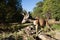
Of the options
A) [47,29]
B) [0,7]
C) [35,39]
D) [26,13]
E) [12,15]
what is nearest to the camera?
[35,39]

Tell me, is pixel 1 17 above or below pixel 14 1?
below

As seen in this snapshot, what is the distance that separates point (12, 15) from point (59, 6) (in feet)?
26.4

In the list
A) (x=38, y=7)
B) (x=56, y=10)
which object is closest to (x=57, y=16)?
(x=56, y=10)

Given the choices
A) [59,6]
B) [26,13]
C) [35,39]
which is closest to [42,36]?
[35,39]

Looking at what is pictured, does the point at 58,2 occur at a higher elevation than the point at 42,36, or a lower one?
higher

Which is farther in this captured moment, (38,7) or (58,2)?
(38,7)

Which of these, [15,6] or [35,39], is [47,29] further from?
[15,6]

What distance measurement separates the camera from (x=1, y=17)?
2730 cm

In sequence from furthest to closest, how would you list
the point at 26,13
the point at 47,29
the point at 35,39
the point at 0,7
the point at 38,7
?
the point at 38,7 → the point at 0,7 → the point at 26,13 → the point at 47,29 → the point at 35,39

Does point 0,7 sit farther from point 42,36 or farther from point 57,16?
point 42,36

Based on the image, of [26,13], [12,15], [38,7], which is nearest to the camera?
[26,13]

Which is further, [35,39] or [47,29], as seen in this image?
[47,29]

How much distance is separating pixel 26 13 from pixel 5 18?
23.6ft

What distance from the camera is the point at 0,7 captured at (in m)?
26.6
